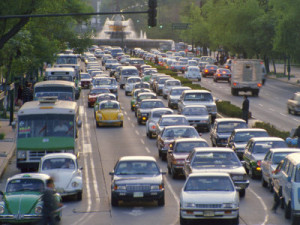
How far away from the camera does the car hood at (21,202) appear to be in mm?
21047

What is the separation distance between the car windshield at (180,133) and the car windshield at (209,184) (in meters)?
12.9

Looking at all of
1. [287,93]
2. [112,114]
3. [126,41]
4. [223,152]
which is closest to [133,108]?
[112,114]

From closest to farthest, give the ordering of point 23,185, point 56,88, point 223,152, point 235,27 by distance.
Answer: point 23,185
point 223,152
point 56,88
point 235,27

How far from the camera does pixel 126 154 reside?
37.3 m

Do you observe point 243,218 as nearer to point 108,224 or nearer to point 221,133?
point 108,224

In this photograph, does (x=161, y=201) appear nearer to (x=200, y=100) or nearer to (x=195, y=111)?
(x=195, y=111)

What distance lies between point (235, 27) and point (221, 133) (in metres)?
67.9

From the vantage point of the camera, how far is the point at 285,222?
21922 millimetres

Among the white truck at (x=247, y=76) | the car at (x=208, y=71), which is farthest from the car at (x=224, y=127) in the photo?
the car at (x=208, y=71)

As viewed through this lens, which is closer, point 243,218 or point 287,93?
point 243,218

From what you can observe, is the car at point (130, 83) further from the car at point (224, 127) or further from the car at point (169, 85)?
the car at point (224, 127)

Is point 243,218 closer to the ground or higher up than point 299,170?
closer to the ground

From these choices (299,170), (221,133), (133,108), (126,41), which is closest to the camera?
(299,170)

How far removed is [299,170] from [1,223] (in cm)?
850
